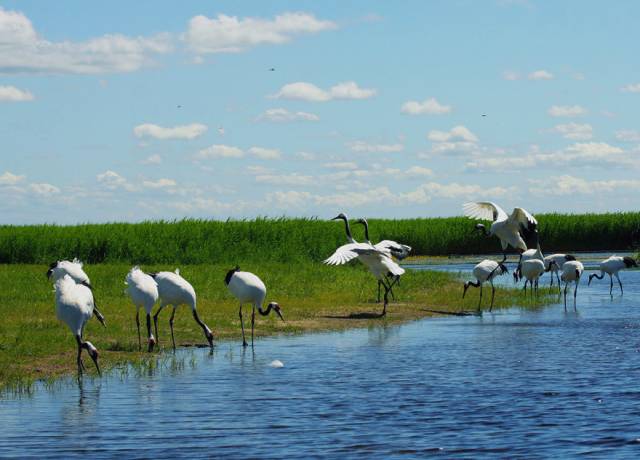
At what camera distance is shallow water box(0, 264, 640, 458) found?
408 inches

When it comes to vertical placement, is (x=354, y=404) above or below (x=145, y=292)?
below

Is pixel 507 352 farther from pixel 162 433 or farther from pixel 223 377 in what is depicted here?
pixel 162 433

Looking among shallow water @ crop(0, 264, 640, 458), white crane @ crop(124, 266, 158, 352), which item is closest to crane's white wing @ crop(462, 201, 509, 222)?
shallow water @ crop(0, 264, 640, 458)

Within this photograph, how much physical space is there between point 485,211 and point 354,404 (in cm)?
1588

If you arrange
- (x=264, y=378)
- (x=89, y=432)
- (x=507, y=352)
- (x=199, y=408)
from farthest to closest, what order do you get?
(x=507, y=352) → (x=264, y=378) → (x=199, y=408) → (x=89, y=432)

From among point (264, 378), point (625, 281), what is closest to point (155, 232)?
point (625, 281)

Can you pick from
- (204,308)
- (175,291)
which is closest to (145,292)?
(175,291)

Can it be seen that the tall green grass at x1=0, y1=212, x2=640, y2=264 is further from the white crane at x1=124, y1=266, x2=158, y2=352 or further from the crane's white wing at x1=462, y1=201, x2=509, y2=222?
the white crane at x1=124, y1=266, x2=158, y2=352

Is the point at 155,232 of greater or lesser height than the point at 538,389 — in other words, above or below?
above

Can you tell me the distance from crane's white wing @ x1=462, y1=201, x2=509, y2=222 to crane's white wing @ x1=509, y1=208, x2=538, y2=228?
397 millimetres

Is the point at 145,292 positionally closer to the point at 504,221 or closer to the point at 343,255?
the point at 343,255

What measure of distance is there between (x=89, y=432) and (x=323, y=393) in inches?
130

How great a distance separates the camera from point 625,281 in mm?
37219

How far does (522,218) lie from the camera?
2659cm
